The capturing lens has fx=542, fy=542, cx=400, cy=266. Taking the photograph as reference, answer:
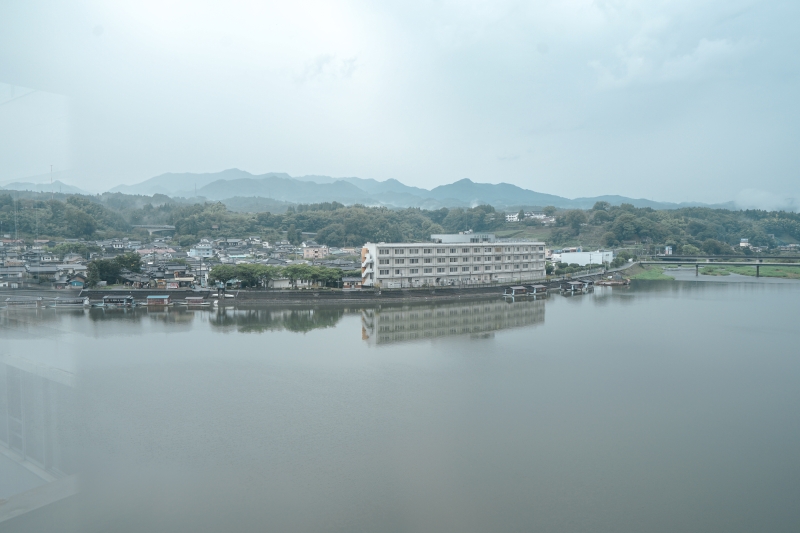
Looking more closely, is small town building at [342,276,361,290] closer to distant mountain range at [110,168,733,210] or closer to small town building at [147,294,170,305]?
small town building at [147,294,170,305]

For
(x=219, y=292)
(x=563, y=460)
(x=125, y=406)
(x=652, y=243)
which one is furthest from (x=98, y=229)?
(x=652, y=243)

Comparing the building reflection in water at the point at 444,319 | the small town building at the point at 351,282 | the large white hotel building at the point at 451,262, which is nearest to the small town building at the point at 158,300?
the small town building at the point at 351,282

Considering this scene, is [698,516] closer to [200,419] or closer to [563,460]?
[563,460]

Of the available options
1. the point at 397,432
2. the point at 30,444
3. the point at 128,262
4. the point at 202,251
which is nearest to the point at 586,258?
the point at 202,251

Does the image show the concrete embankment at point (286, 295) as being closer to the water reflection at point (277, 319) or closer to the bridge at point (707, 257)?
the water reflection at point (277, 319)

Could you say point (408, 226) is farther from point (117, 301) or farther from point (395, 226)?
point (117, 301)

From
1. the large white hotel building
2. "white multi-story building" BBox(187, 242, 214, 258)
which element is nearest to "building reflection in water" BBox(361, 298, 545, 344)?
the large white hotel building

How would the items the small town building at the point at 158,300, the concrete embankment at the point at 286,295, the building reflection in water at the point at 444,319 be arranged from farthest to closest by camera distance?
the concrete embankment at the point at 286,295
the small town building at the point at 158,300
the building reflection in water at the point at 444,319
